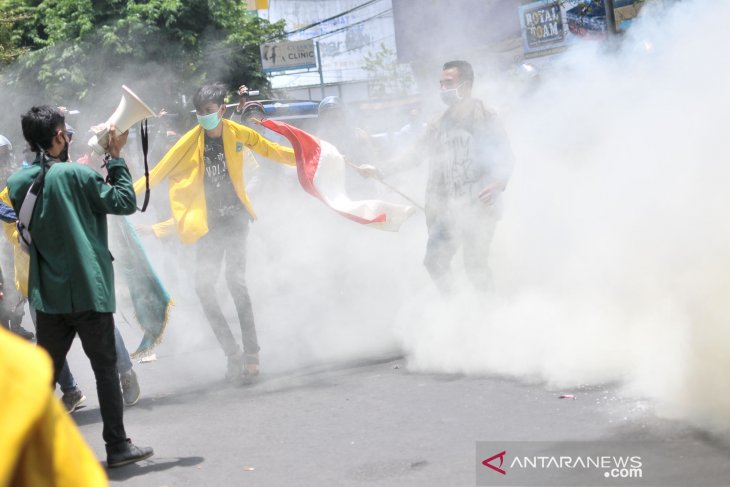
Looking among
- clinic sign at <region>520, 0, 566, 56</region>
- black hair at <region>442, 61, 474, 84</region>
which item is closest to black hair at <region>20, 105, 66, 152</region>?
black hair at <region>442, 61, 474, 84</region>

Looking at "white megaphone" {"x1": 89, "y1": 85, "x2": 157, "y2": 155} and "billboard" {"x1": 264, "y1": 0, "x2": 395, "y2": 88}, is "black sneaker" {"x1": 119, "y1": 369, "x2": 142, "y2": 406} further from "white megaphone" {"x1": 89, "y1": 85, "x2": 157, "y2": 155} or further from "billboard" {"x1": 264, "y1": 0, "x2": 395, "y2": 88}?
"billboard" {"x1": 264, "y1": 0, "x2": 395, "y2": 88}

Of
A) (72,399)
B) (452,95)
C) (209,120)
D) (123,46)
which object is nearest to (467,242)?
(452,95)

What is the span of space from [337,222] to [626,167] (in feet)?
12.5

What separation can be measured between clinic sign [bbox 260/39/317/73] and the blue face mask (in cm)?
2679

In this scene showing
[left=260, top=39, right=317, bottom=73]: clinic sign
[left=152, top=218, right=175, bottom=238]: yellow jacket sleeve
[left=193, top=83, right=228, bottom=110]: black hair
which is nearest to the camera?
[left=193, top=83, right=228, bottom=110]: black hair

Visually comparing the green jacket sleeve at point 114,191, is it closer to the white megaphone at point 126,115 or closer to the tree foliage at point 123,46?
the white megaphone at point 126,115

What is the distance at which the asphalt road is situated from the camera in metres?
4.10

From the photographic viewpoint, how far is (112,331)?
176 inches

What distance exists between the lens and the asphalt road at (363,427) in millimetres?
4102

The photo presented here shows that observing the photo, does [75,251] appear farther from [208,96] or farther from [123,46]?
[123,46]

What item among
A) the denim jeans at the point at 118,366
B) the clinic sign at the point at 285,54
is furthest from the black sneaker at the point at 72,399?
the clinic sign at the point at 285,54

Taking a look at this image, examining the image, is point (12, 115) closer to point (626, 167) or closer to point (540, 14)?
point (540, 14)

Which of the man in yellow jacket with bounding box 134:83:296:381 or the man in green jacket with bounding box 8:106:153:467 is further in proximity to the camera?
the man in yellow jacket with bounding box 134:83:296:381

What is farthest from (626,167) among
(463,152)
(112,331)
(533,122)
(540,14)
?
(540,14)
